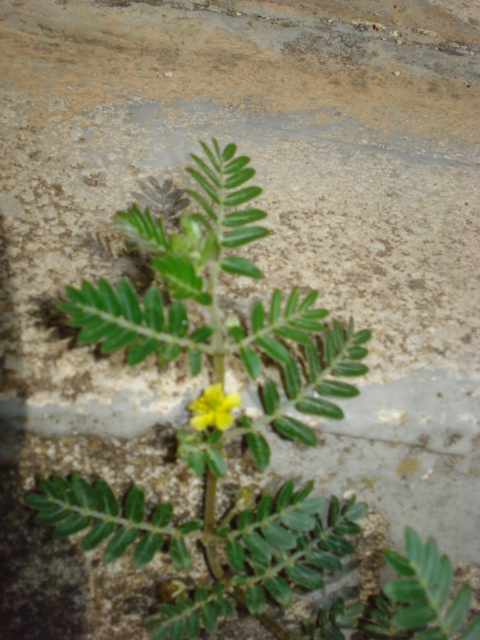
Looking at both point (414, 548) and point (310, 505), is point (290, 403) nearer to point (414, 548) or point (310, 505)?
point (310, 505)

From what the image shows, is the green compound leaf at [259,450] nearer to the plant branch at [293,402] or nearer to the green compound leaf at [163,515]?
the plant branch at [293,402]

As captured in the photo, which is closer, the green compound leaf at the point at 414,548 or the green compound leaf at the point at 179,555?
the green compound leaf at the point at 414,548

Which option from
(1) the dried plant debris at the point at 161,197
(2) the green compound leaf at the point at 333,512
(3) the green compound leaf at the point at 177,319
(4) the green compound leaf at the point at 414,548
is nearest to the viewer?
(4) the green compound leaf at the point at 414,548

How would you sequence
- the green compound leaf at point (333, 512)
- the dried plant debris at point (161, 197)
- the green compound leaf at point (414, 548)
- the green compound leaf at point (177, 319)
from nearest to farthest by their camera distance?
1. the green compound leaf at point (414, 548)
2. the green compound leaf at point (177, 319)
3. the green compound leaf at point (333, 512)
4. the dried plant debris at point (161, 197)

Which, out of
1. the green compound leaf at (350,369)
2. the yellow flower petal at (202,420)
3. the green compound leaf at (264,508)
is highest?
the green compound leaf at (350,369)

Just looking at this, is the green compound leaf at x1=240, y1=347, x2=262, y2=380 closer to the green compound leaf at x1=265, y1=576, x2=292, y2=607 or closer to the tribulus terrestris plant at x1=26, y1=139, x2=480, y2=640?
the tribulus terrestris plant at x1=26, y1=139, x2=480, y2=640

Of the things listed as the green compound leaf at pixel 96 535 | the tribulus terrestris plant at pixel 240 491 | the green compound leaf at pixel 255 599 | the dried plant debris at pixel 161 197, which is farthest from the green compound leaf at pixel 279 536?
the dried plant debris at pixel 161 197
